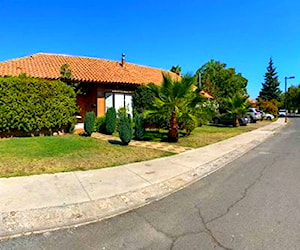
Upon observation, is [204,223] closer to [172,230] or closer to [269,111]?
[172,230]

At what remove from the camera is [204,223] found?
14.0ft

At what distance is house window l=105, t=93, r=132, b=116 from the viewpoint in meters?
17.8

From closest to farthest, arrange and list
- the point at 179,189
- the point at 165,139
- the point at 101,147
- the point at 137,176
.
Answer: the point at 179,189
the point at 137,176
the point at 101,147
the point at 165,139

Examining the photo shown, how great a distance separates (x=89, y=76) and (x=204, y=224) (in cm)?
1482

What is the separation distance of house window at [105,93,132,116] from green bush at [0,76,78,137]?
428 cm

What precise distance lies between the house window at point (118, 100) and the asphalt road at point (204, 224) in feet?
40.7

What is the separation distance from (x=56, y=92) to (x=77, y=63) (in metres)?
8.06

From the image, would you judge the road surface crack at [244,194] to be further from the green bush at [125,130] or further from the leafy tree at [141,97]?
the leafy tree at [141,97]

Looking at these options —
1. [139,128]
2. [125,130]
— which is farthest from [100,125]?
[125,130]

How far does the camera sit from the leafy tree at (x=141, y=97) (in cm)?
1817

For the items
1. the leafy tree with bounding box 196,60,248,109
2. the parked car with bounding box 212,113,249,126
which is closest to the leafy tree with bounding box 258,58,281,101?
the leafy tree with bounding box 196,60,248,109

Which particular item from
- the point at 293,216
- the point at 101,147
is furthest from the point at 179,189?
the point at 101,147

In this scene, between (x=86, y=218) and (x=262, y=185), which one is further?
(x=262, y=185)

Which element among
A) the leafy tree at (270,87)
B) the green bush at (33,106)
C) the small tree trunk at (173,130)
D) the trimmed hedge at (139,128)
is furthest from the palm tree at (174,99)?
the leafy tree at (270,87)
